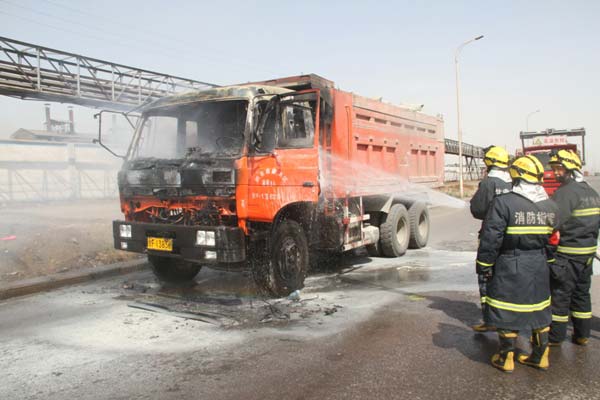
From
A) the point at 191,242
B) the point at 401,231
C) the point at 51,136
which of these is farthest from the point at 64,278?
the point at 51,136

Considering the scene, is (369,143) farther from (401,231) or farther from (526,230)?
(526,230)

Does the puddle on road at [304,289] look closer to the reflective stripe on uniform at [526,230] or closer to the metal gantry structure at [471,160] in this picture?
the reflective stripe on uniform at [526,230]

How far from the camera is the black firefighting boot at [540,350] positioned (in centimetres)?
350

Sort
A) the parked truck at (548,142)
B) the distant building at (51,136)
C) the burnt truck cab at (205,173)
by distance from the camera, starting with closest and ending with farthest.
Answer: the burnt truck cab at (205,173), the parked truck at (548,142), the distant building at (51,136)

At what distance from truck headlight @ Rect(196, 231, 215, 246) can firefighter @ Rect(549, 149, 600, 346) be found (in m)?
3.31

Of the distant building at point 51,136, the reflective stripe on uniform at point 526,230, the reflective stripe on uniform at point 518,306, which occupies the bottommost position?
the reflective stripe on uniform at point 518,306

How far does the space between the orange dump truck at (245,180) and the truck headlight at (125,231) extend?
0.02m

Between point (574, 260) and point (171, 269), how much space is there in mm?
5115

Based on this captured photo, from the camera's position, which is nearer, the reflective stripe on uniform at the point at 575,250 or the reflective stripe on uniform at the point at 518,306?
the reflective stripe on uniform at the point at 518,306

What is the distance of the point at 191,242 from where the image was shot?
5.26m

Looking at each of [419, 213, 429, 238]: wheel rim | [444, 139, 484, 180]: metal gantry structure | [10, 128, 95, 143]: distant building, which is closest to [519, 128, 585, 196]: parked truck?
[419, 213, 429, 238]: wheel rim

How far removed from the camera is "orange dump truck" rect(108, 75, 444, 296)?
17.4ft

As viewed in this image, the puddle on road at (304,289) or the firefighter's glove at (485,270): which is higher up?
the firefighter's glove at (485,270)

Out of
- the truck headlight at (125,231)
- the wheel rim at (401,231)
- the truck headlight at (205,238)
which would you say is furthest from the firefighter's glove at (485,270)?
the wheel rim at (401,231)
